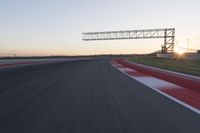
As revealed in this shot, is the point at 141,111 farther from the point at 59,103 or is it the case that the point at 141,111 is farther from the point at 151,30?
the point at 151,30

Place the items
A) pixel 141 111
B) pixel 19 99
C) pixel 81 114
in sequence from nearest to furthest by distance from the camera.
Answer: pixel 81 114
pixel 141 111
pixel 19 99

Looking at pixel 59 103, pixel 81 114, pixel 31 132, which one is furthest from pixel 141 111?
pixel 31 132

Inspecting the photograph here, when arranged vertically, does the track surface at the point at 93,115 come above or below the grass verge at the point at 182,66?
above

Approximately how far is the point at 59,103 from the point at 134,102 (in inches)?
88.5

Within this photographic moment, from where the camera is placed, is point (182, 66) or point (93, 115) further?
point (182, 66)

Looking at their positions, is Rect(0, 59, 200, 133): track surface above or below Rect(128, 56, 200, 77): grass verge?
above

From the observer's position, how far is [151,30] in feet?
295

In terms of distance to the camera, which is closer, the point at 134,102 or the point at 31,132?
the point at 31,132

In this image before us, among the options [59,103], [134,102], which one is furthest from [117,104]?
[59,103]

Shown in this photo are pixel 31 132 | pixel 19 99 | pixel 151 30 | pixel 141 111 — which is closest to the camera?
pixel 31 132

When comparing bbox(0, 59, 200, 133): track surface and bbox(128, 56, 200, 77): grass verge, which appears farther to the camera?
bbox(128, 56, 200, 77): grass verge

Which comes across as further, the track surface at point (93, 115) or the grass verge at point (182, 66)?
the grass verge at point (182, 66)

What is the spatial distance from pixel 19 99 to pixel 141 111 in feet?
13.2

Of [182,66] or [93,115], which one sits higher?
[93,115]
